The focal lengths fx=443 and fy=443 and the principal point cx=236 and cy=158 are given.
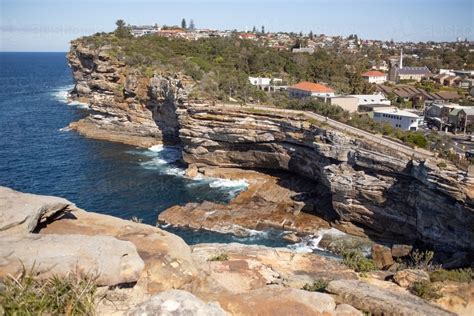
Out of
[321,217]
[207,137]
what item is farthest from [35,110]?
[321,217]

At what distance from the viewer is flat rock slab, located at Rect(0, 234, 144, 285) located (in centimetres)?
1228

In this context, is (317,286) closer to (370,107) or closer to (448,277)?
(448,277)

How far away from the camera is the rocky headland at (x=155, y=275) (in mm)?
12336

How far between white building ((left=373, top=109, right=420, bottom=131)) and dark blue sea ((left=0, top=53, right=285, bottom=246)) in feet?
74.1

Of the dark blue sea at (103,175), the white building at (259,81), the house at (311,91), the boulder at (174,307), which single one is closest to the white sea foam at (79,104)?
the dark blue sea at (103,175)

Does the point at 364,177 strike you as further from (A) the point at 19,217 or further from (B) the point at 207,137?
(A) the point at 19,217

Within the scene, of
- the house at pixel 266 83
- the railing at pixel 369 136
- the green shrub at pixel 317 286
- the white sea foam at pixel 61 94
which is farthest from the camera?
the white sea foam at pixel 61 94

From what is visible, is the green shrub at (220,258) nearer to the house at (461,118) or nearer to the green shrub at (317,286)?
the green shrub at (317,286)

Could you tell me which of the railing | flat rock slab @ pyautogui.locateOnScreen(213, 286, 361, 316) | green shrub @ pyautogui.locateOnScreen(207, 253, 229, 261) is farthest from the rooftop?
flat rock slab @ pyautogui.locateOnScreen(213, 286, 361, 316)

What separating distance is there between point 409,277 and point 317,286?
4.37m

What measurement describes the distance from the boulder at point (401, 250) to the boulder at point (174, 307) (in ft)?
81.6

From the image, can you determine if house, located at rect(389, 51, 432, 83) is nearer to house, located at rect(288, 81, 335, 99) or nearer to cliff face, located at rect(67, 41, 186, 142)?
house, located at rect(288, 81, 335, 99)

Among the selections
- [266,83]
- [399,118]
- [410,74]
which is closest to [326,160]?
[399,118]

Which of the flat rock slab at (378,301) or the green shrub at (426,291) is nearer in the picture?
the flat rock slab at (378,301)
